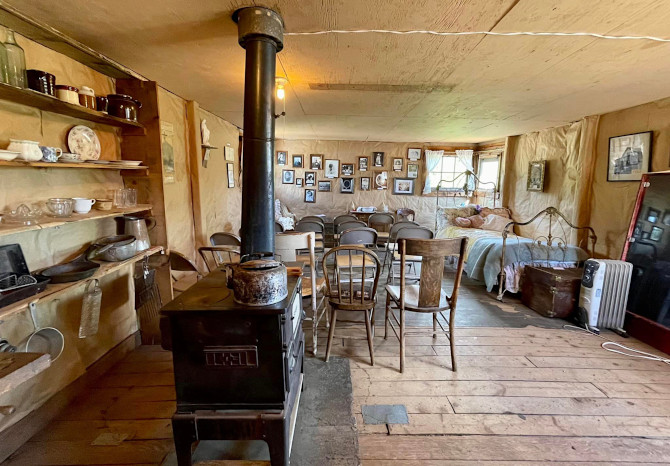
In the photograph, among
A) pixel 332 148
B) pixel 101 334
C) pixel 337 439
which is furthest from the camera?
pixel 332 148

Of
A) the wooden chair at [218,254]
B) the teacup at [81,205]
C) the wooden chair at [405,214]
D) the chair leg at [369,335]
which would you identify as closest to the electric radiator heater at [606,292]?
the chair leg at [369,335]

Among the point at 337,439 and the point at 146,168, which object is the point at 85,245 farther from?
the point at 337,439

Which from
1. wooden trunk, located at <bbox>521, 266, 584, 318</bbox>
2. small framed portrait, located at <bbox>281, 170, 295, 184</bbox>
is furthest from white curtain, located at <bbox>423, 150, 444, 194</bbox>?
wooden trunk, located at <bbox>521, 266, 584, 318</bbox>

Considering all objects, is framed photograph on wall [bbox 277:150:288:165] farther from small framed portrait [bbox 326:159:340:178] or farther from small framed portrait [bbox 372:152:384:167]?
small framed portrait [bbox 372:152:384:167]

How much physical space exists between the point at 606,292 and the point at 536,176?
245cm

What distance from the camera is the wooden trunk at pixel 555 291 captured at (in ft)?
9.89

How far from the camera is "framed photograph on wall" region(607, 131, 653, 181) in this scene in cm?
306

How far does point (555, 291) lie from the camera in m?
3.02

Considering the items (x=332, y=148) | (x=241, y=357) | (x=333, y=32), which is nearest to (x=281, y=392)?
(x=241, y=357)

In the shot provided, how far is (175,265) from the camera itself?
2537 millimetres

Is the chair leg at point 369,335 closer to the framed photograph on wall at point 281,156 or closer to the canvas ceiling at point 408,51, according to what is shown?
the canvas ceiling at point 408,51

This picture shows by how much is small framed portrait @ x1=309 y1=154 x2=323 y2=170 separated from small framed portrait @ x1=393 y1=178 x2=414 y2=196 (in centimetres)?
157

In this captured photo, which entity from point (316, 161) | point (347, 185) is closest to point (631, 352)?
point (347, 185)

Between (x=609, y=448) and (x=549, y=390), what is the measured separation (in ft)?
1.45
